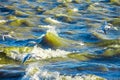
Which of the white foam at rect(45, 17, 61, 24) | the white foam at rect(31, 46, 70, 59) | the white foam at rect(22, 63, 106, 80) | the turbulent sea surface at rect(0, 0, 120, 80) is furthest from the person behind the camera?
the white foam at rect(45, 17, 61, 24)

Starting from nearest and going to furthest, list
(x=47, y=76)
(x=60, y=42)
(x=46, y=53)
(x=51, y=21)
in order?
(x=47, y=76)
(x=46, y=53)
(x=60, y=42)
(x=51, y=21)

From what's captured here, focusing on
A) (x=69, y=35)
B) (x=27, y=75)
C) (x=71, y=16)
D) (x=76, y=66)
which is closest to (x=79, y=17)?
(x=71, y=16)

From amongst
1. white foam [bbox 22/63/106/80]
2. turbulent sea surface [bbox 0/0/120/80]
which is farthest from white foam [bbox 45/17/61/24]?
white foam [bbox 22/63/106/80]

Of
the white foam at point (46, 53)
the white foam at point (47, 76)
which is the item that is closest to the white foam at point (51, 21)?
the white foam at point (46, 53)

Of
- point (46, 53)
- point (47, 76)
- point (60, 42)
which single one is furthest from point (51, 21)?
point (47, 76)

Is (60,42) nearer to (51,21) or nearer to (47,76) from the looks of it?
(47,76)

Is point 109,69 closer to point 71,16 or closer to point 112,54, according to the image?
point 112,54

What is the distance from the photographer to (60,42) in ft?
42.4

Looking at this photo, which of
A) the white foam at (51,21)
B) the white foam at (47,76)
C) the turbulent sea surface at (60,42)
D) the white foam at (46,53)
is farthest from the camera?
the white foam at (51,21)

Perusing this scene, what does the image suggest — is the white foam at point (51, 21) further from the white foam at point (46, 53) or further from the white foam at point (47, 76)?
the white foam at point (47, 76)

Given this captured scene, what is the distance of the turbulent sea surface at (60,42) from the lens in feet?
Result: 31.2

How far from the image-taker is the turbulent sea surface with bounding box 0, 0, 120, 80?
950cm

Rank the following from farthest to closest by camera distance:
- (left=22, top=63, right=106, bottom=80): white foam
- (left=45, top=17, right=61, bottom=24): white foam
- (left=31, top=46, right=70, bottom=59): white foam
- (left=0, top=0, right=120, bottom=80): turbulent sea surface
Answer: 1. (left=45, top=17, right=61, bottom=24): white foam
2. (left=31, top=46, right=70, bottom=59): white foam
3. (left=0, top=0, right=120, bottom=80): turbulent sea surface
4. (left=22, top=63, right=106, bottom=80): white foam

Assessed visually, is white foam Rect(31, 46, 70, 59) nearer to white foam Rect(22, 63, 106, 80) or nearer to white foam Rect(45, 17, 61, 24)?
white foam Rect(22, 63, 106, 80)
